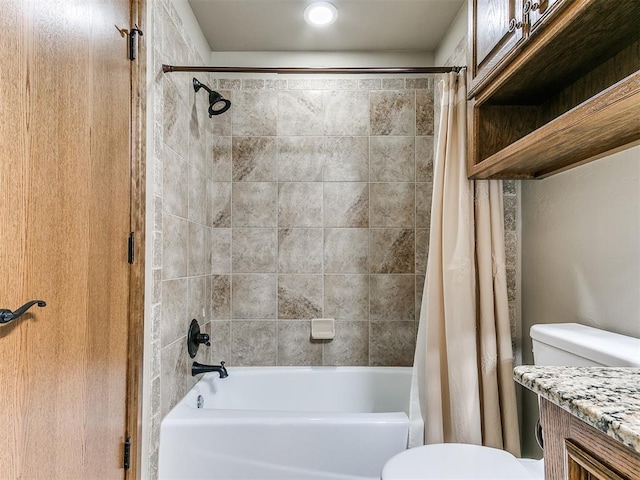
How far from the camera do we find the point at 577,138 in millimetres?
1217

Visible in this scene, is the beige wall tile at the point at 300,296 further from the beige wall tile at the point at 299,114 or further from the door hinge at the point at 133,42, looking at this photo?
the door hinge at the point at 133,42

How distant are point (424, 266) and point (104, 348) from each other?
5.96ft

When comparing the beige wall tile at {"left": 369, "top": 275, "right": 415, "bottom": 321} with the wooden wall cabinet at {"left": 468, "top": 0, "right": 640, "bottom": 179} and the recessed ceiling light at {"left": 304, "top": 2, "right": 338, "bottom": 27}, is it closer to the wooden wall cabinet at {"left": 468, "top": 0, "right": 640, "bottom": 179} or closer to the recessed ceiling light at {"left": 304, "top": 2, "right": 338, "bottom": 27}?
the wooden wall cabinet at {"left": 468, "top": 0, "right": 640, "bottom": 179}

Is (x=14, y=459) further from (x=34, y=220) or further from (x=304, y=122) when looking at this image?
(x=304, y=122)

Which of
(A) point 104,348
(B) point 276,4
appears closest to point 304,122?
(B) point 276,4

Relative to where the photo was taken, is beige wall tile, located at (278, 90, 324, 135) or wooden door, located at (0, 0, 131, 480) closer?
wooden door, located at (0, 0, 131, 480)

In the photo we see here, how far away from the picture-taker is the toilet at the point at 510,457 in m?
1.19

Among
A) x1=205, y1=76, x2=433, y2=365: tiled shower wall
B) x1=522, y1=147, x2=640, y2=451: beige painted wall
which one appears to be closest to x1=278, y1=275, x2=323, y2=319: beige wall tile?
x1=205, y1=76, x2=433, y2=365: tiled shower wall

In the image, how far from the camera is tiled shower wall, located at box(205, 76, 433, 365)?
2605 mm

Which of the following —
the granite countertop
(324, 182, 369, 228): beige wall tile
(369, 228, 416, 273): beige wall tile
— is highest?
(324, 182, 369, 228): beige wall tile

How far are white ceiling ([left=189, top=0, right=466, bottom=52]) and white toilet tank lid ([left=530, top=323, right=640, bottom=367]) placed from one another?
1671 mm

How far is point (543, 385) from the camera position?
0.74 metres

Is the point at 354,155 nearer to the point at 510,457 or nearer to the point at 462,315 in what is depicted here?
the point at 462,315

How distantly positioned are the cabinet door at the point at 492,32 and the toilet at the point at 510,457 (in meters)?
0.91
